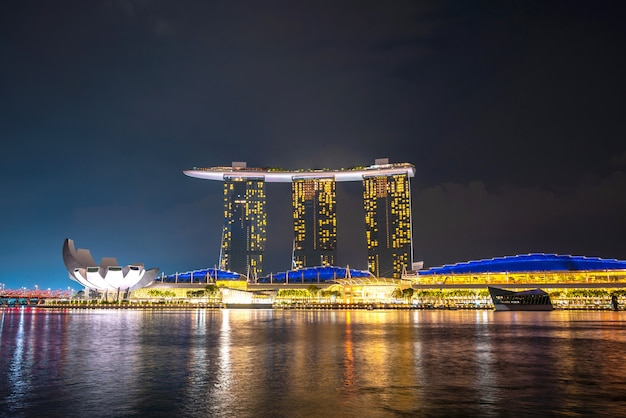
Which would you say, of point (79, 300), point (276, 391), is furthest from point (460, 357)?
point (79, 300)

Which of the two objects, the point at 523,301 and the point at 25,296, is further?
the point at 25,296

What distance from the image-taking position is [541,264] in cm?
12162

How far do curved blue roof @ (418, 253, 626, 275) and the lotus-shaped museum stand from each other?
245 feet

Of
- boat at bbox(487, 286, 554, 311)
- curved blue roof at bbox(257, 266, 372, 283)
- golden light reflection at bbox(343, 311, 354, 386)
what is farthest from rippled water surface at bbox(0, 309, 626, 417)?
curved blue roof at bbox(257, 266, 372, 283)

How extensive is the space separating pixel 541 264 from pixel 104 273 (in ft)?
322

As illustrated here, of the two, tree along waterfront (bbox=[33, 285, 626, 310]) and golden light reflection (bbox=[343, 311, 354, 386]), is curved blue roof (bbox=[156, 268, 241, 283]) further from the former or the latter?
golden light reflection (bbox=[343, 311, 354, 386])

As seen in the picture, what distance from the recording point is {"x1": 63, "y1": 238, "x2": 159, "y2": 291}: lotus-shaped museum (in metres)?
122

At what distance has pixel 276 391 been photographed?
16.8 metres

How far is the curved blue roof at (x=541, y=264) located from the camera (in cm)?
11944

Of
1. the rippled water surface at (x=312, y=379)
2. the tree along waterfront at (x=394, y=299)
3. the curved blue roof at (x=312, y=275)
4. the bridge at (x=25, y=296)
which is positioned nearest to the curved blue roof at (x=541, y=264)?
the tree along waterfront at (x=394, y=299)

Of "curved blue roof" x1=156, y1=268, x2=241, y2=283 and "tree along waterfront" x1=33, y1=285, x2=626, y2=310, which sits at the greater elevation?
"curved blue roof" x1=156, y1=268, x2=241, y2=283

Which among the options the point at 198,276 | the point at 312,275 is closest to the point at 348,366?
the point at 312,275

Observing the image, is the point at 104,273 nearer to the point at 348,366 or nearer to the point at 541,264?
the point at 541,264

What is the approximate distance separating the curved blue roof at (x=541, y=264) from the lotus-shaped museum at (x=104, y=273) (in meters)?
74.6
